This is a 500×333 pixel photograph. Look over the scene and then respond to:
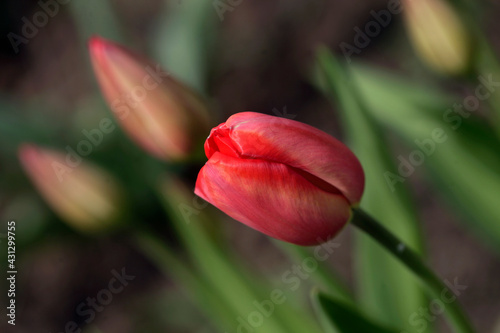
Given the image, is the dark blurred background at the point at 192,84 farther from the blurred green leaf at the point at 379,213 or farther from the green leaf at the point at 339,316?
the green leaf at the point at 339,316

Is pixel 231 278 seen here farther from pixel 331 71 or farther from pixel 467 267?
pixel 467 267

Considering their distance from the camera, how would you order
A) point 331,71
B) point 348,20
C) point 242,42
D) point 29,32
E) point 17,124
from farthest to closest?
point 29,32 < point 242,42 < point 348,20 < point 17,124 < point 331,71

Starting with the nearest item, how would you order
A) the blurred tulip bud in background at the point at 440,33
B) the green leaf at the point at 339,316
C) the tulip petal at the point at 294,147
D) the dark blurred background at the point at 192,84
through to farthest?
the tulip petal at the point at 294,147
the green leaf at the point at 339,316
the blurred tulip bud in background at the point at 440,33
the dark blurred background at the point at 192,84

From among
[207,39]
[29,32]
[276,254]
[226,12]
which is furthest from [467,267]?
[29,32]

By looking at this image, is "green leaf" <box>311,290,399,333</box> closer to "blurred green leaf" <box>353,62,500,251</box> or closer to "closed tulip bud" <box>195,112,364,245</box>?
"closed tulip bud" <box>195,112,364,245</box>

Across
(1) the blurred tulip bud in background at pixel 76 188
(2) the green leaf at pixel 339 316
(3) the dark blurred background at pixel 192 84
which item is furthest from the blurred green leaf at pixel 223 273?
(3) the dark blurred background at pixel 192 84

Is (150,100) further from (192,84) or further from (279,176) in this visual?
(192,84)

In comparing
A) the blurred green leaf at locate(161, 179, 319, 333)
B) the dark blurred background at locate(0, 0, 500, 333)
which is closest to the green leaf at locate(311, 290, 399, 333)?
the blurred green leaf at locate(161, 179, 319, 333)
